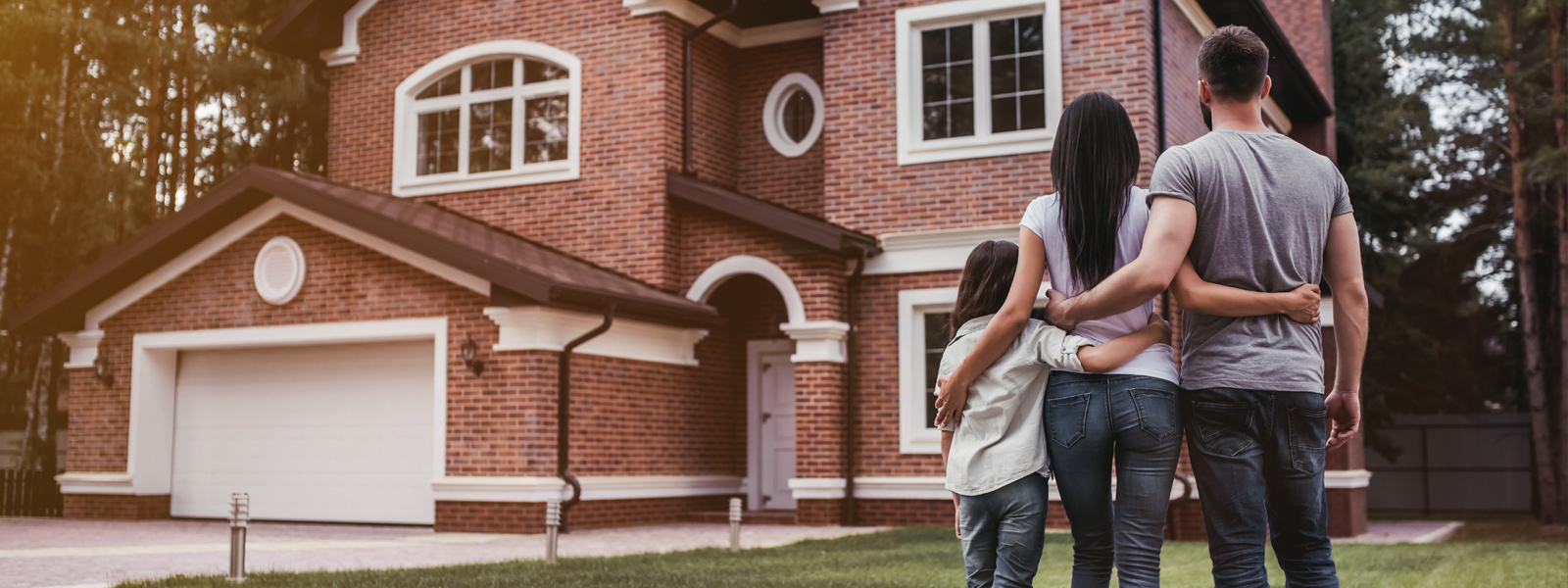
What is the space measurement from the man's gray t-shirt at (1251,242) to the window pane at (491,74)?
13329 millimetres

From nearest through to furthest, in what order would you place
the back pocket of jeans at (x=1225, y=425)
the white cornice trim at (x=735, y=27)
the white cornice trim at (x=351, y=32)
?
the back pocket of jeans at (x=1225, y=425)
the white cornice trim at (x=735, y=27)
the white cornice trim at (x=351, y=32)

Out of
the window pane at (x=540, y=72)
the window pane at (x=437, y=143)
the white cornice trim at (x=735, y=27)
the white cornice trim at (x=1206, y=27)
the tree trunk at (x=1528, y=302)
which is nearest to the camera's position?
the white cornice trim at (x=1206, y=27)

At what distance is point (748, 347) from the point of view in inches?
634

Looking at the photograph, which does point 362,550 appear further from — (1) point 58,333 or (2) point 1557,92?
(2) point 1557,92

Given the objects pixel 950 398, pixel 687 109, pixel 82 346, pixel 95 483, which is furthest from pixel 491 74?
pixel 950 398

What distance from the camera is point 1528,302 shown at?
1936 cm

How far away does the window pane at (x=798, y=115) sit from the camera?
15820mm

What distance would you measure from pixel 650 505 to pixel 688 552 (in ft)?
14.1

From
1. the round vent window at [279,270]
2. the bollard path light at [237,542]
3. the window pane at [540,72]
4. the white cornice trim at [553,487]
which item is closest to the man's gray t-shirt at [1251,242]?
the bollard path light at [237,542]

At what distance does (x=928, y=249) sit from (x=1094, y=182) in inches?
413

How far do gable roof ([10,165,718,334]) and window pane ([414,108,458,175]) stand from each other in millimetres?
857

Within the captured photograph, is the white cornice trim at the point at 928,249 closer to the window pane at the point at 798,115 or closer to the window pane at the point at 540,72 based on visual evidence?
the window pane at the point at 798,115

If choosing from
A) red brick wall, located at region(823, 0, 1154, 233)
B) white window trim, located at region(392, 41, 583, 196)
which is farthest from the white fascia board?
red brick wall, located at region(823, 0, 1154, 233)

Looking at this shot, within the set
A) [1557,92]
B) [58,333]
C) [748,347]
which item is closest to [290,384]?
[58,333]
